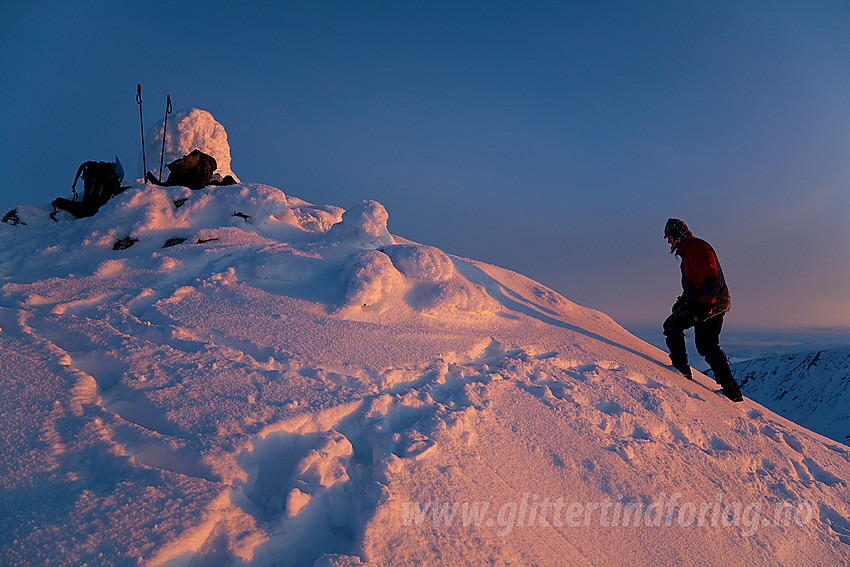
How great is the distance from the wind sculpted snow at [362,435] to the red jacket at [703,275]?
103 cm

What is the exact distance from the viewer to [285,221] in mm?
8359

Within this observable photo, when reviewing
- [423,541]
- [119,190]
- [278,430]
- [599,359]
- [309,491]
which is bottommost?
[423,541]

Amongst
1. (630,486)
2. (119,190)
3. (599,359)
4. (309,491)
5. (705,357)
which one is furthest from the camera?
(119,190)

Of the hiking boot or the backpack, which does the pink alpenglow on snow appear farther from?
the backpack

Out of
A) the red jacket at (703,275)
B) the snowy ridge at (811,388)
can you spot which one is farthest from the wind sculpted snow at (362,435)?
the snowy ridge at (811,388)

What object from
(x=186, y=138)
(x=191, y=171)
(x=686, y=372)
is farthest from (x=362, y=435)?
(x=186, y=138)

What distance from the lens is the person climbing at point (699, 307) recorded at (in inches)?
202

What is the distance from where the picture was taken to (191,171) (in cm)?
962

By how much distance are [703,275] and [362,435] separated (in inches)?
176

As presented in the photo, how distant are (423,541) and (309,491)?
75 cm

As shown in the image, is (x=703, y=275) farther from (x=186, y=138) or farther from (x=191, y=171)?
(x=186, y=138)

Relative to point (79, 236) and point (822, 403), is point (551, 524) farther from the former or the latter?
point (822, 403)

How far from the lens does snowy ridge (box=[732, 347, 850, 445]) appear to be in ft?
35.4

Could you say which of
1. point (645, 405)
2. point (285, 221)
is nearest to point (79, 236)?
point (285, 221)
